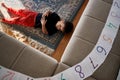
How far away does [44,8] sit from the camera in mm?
1959

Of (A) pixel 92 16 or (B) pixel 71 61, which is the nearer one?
(B) pixel 71 61

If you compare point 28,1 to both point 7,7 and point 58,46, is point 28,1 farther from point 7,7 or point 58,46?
point 58,46

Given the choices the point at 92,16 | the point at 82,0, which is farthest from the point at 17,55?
the point at 82,0

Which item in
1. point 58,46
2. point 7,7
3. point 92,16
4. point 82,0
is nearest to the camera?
point 92,16

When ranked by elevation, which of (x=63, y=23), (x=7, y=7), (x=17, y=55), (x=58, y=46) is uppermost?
(x=17, y=55)

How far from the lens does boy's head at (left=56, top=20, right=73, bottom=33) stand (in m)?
1.77

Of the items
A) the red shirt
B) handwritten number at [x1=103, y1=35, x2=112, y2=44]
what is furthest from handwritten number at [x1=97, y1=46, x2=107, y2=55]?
the red shirt

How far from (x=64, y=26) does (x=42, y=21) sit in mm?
210

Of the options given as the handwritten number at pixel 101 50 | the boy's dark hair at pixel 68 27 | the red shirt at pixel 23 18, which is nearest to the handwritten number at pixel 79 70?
the handwritten number at pixel 101 50

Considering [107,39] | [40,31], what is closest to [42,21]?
[40,31]

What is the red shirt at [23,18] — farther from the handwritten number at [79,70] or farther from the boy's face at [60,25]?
the handwritten number at [79,70]

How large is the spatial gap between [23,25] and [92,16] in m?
0.65

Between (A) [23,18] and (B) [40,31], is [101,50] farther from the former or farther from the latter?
(A) [23,18]

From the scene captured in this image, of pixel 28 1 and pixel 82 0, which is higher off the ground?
pixel 28 1
